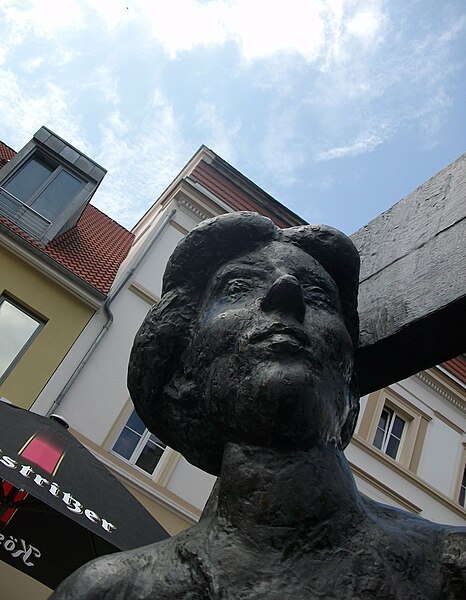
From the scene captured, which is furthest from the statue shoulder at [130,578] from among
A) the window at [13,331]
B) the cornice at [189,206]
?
the cornice at [189,206]

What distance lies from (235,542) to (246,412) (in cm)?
24

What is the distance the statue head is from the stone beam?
6.0 inches

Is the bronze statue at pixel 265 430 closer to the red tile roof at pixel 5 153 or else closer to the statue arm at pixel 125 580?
the statue arm at pixel 125 580

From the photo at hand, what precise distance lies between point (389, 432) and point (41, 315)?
814 cm

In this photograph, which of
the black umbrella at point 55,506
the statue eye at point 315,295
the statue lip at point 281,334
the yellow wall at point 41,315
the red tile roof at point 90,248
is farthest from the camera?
the red tile roof at point 90,248

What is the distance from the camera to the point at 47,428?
4660 mm

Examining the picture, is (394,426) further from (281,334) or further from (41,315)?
(281,334)

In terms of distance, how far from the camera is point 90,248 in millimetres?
12180

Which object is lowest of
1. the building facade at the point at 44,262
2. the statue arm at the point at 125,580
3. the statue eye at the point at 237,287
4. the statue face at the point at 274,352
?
the statue arm at the point at 125,580

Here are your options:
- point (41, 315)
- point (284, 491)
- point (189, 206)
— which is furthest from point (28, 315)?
point (284, 491)

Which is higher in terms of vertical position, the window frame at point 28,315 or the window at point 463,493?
the window at point 463,493

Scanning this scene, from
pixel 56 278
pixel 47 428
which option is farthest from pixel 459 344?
pixel 56 278

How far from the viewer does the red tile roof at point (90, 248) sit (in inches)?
398

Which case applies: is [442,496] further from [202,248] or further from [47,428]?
[202,248]
